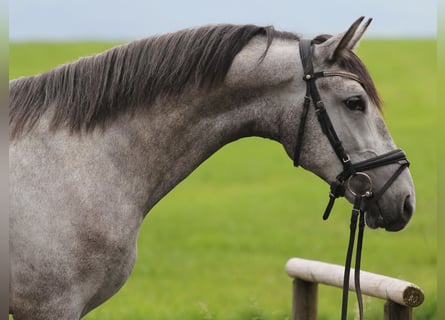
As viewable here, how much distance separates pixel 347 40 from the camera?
12.9 ft

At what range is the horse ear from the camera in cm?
389

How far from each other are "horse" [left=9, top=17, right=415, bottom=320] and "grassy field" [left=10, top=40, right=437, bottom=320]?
67 centimetres

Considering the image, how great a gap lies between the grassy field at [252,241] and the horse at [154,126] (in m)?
0.67

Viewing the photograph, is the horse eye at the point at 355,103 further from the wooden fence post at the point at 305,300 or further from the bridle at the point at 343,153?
the wooden fence post at the point at 305,300

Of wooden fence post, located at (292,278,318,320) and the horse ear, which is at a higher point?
the horse ear

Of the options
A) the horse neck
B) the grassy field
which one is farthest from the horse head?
the grassy field

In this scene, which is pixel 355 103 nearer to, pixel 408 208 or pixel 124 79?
pixel 408 208

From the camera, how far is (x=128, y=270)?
401cm

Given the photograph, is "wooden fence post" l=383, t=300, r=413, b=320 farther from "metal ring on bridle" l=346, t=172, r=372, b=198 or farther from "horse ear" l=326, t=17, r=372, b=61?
"horse ear" l=326, t=17, r=372, b=61

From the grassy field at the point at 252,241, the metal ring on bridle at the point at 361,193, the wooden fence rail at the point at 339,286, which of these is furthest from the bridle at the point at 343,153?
the wooden fence rail at the point at 339,286

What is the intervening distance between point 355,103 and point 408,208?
62 cm

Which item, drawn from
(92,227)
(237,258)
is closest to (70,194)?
(92,227)

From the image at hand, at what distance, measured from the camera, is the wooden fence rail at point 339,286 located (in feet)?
14.9

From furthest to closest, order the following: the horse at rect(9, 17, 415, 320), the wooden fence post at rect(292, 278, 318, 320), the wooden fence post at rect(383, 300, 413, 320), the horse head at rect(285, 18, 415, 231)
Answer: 1. the wooden fence post at rect(292, 278, 318, 320)
2. the wooden fence post at rect(383, 300, 413, 320)
3. the horse head at rect(285, 18, 415, 231)
4. the horse at rect(9, 17, 415, 320)
